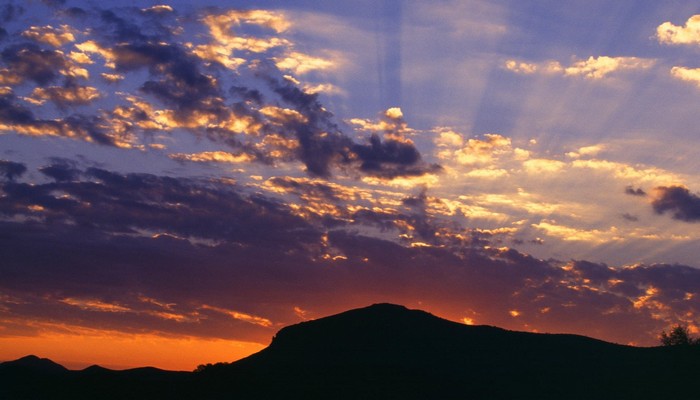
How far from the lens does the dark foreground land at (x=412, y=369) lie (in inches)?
5005

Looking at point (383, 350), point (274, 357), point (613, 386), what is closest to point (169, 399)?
point (274, 357)

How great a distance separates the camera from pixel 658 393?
118 m

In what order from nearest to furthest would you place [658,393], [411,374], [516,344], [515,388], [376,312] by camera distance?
[658,393] < [515,388] < [411,374] < [516,344] < [376,312]

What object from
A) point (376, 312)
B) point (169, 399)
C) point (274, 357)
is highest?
point (376, 312)

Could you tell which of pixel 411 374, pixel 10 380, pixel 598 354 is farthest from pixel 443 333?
pixel 10 380

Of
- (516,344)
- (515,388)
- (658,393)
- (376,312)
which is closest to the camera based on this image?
(658,393)

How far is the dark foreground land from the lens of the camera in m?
127

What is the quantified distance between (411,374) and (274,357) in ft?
121

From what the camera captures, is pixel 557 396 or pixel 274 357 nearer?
pixel 557 396

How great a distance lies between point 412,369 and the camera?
468 ft

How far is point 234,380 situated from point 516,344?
5942 cm

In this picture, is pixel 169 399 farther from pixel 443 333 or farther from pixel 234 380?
pixel 443 333

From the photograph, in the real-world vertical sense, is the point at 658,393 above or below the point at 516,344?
below

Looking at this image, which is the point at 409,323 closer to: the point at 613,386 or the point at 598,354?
the point at 598,354
